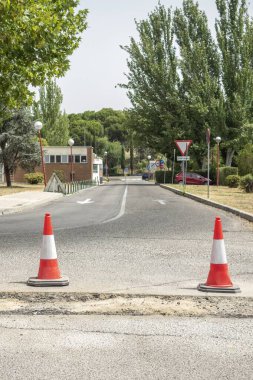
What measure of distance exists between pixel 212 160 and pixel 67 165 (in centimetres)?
2649

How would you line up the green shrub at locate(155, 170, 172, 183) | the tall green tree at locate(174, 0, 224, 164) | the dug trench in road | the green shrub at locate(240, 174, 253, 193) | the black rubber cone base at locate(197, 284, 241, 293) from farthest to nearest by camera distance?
the green shrub at locate(155, 170, 172, 183) < the tall green tree at locate(174, 0, 224, 164) < the green shrub at locate(240, 174, 253, 193) < the black rubber cone base at locate(197, 284, 241, 293) < the dug trench in road

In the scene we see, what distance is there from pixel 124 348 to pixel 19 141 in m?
46.6

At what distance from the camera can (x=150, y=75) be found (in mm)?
59125

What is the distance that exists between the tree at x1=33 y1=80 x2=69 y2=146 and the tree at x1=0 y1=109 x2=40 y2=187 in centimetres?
3401

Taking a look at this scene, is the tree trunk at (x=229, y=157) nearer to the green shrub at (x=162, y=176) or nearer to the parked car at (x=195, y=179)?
the parked car at (x=195, y=179)

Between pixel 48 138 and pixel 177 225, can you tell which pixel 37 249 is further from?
pixel 48 138

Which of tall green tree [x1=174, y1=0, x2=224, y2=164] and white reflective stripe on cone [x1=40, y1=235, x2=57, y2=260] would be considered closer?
white reflective stripe on cone [x1=40, y1=235, x2=57, y2=260]

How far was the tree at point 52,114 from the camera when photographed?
8600 cm

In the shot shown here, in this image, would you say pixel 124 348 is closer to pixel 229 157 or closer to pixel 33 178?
pixel 229 157

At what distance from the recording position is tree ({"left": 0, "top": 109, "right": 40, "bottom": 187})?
5000 cm

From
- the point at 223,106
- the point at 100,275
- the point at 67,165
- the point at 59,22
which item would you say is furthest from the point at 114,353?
the point at 67,165

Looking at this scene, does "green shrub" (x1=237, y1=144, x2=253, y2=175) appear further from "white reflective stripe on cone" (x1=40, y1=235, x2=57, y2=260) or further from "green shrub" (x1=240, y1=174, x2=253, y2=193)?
"white reflective stripe on cone" (x1=40, y1=235, x2=57, y2=260)

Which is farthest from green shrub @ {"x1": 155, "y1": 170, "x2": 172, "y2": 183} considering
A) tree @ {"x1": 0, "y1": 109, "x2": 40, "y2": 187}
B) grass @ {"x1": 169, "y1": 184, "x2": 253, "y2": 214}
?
grass @ {"x1": 169, "y1": 184, "x2": 253, "y2": 214}

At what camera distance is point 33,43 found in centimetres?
2080
